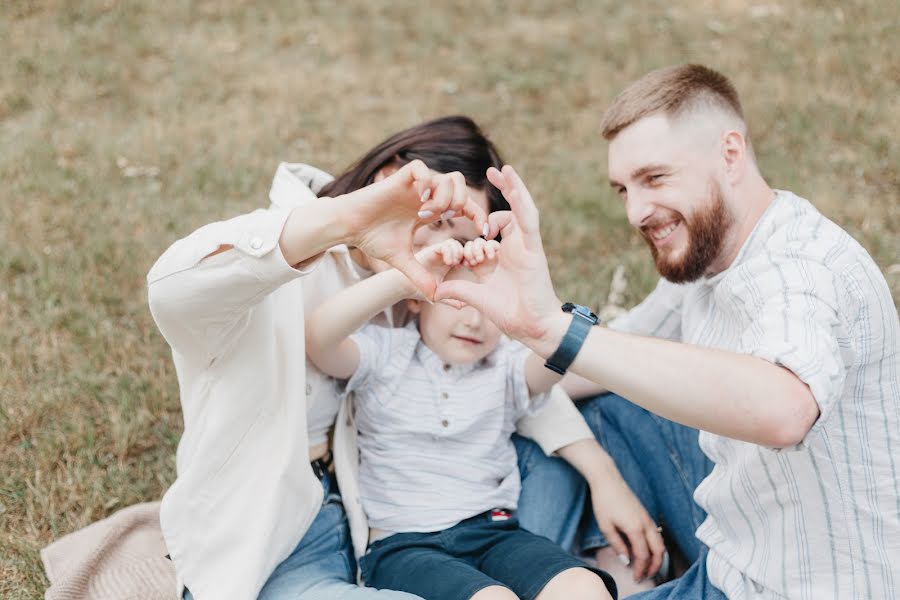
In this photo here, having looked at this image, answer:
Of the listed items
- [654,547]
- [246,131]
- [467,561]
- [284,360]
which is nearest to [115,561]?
[284,360]

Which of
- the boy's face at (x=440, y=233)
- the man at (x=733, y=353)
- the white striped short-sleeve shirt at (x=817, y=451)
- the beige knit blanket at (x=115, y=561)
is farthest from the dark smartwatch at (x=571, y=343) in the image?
the beige knit blanket at (x=115, y=561)

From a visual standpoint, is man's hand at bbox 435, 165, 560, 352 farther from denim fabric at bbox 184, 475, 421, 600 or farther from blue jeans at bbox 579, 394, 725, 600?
blue jeans at bbox 579, 394, 725, 600

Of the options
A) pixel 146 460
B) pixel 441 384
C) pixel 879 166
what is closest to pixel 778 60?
pixel 879 166

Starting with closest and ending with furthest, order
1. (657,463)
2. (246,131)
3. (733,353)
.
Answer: (733,353) < (657,463) < (246,131)

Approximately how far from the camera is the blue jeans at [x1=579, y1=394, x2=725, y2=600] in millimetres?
2826

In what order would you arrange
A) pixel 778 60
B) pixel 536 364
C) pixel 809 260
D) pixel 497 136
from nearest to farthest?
pixel 809 260, pixel 536 364, pixel 497 136, pixel 778 60

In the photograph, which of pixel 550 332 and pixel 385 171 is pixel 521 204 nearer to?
pixel 550 332

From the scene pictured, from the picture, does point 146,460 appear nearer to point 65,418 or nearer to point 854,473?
point 65,418

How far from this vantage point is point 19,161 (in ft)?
16.4

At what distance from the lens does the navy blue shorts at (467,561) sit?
2.31 m

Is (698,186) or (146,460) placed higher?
(698,186)

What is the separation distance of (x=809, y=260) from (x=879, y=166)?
3.79 metres

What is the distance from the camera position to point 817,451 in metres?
2.08

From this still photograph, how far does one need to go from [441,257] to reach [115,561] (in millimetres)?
1457
